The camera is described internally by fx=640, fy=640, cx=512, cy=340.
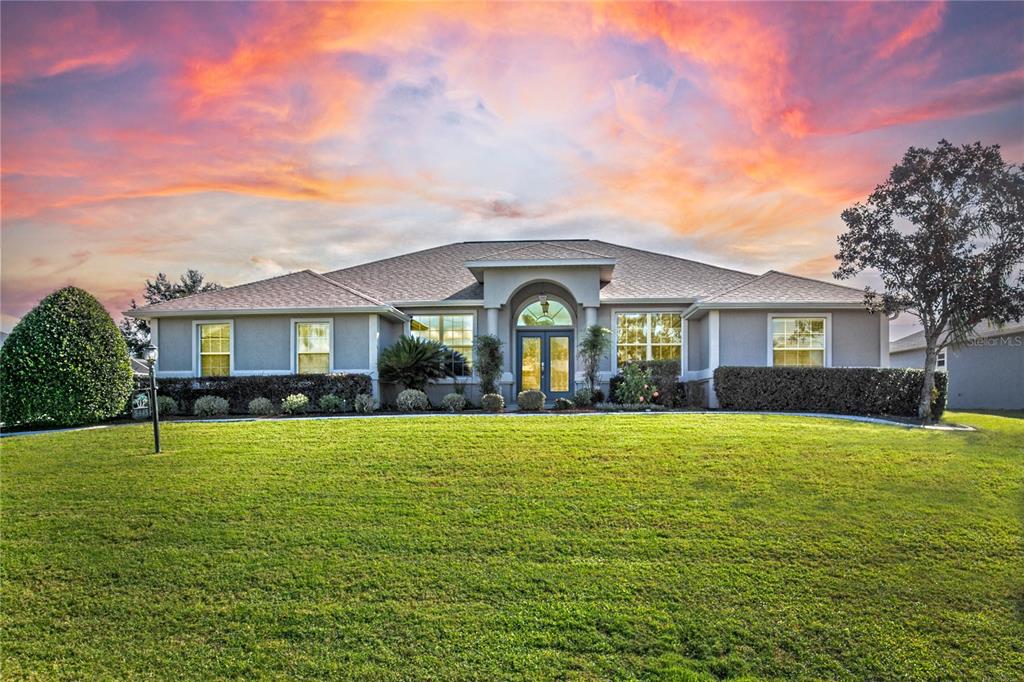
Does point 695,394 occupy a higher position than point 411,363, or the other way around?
point 411,363

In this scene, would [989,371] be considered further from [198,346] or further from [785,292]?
[198,346]

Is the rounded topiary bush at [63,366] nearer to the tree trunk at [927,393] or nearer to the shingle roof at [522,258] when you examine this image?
the shingle roof at [522,258]

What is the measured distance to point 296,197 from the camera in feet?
45.6

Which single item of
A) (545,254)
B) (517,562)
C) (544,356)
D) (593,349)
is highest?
(545,254)

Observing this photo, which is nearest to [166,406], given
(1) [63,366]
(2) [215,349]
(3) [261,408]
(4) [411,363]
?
(2) [215,349]

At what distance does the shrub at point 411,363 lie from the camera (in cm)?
1775

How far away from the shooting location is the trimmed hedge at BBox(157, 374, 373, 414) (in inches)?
673

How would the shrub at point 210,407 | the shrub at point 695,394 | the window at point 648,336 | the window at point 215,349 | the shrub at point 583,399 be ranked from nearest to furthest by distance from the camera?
the shrub at point 210,407
the shrub at point 583,399
the shrub at point 695,394
the window at point 215,349
the window at point 648,336

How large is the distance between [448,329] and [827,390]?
10737mm

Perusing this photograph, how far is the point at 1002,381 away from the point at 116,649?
90.5 feet

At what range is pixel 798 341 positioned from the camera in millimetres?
18234

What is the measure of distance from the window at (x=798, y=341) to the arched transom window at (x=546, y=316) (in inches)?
241

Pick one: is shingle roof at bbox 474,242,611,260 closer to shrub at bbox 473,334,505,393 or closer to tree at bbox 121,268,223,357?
shrub at bbox 473,334,505,393

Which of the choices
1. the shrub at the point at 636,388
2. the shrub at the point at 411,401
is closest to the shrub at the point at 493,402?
the shrub at the point at 411,401
